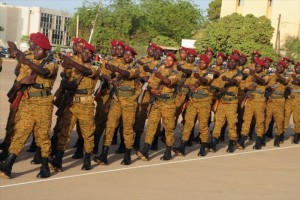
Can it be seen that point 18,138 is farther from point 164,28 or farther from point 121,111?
point 164,28

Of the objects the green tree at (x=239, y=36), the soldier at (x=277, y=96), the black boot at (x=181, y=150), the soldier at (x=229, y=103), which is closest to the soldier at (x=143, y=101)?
the black boot at (x=181, y=150)

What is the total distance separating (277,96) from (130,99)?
5.07 m

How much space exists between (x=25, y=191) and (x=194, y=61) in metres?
6.12

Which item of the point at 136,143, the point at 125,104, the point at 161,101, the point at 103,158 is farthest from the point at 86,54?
the point at 136,143

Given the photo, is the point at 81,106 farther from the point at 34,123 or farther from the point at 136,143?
the point at 136,143

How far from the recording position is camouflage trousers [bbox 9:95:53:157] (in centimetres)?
866

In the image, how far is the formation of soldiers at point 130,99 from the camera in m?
8.81

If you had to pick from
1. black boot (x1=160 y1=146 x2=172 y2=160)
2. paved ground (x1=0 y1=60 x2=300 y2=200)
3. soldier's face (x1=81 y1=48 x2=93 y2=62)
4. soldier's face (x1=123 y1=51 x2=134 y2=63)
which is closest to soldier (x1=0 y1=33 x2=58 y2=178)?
paved ground (x1=0 y1=60 x2=300 y2=200)

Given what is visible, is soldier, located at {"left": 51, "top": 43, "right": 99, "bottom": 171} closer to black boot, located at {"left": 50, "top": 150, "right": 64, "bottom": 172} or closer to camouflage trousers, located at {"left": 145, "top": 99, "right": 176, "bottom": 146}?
black boot, located at {"left": 50, "top": 150, "right": 64, "bottom": 172}

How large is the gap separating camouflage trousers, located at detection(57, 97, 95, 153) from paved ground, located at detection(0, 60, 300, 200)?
440mm

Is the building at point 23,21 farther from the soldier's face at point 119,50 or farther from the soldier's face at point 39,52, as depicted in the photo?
the soldier's face at point 39,52

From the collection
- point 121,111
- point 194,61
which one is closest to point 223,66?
point 194,61

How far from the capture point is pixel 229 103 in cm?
1272

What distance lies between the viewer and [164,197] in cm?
824
